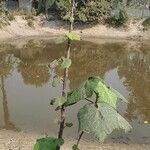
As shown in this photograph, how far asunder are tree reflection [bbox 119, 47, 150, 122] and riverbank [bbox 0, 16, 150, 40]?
4172mm

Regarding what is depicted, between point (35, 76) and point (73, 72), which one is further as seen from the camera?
point (73, 72)

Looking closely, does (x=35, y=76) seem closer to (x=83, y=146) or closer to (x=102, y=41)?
(x=83, y=146)

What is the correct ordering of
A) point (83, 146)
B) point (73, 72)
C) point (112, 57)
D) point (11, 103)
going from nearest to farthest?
point (83, 146)
point (11, 103)
point (73, 72)
point (112, 57)

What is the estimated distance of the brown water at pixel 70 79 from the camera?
14008mm

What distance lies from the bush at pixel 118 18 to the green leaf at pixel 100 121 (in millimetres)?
33606

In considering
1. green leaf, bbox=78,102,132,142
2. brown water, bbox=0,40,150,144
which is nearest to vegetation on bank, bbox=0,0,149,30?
brown water, bbox=0,40,150,144

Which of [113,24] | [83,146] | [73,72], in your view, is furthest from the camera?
[113,24]

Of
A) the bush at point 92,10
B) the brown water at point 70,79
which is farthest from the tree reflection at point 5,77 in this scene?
the bush at point 92,10

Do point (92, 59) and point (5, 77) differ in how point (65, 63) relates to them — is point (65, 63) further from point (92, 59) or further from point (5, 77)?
point (92, 59)

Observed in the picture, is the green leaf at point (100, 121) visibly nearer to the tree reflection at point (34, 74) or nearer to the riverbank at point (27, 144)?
the riverbank at point (27, 144)

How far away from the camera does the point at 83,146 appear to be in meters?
11.7

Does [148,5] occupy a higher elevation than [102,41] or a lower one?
higher

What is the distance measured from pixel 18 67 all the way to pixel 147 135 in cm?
1158

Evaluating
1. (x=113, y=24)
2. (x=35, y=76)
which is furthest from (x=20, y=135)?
(x=113, y=24)
